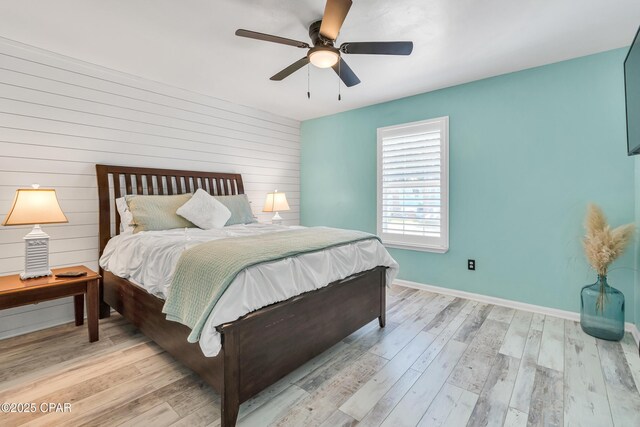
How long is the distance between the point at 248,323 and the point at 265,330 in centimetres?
15

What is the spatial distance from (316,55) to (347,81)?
1.79ft

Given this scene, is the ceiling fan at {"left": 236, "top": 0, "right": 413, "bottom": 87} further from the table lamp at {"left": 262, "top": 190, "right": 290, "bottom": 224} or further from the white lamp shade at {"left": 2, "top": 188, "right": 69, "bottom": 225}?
the table lamp at {"left": 262, "top": 190, "right": 290, "bottom": 224}

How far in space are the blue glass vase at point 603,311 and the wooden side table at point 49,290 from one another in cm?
425

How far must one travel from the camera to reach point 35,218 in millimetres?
2359

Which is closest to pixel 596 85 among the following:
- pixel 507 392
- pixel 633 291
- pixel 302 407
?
pixel 633 291

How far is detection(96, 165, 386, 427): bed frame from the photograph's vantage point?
1.60 m

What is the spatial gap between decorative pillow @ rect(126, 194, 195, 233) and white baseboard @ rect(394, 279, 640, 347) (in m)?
2.95

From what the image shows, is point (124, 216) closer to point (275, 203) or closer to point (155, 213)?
point (155, 213)

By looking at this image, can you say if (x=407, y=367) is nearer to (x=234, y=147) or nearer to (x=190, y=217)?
(x=190, y=217)

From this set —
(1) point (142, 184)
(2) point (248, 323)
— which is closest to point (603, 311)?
(2) point (248, 323)

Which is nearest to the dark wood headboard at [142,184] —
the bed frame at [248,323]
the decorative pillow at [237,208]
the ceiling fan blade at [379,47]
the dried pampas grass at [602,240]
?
the bed frame at [248,323]

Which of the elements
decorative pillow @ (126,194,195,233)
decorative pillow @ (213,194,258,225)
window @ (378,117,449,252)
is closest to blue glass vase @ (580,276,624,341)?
window @ (378,117,449,252)

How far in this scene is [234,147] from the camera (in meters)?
4.38

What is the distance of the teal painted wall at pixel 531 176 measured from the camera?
2.77m
